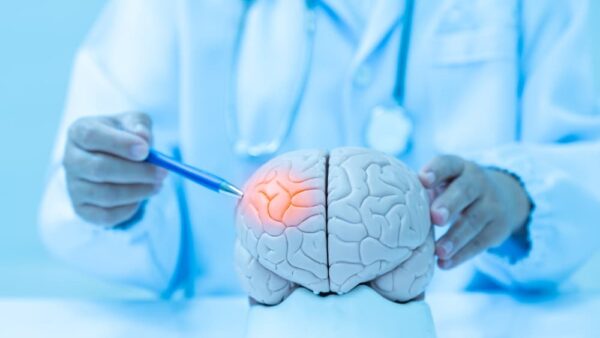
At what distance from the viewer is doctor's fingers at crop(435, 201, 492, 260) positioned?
0.68 metres

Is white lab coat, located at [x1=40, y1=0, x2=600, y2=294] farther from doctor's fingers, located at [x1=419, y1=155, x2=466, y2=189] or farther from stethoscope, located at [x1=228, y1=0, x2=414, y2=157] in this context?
doctor's fingers, located at [x1=419, y1=155, x2=466, y2=189]

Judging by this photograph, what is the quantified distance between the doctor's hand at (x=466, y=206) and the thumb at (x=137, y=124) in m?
0.29

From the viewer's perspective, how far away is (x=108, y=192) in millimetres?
786

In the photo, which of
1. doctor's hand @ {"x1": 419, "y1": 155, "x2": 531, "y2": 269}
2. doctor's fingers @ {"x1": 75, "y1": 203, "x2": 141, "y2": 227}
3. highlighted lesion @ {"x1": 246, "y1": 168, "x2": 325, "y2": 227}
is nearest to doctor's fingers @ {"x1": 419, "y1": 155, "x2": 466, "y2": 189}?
doctor's hand @ {"x1": 419, "y1": 155, "x2": 531, "y2": 269}

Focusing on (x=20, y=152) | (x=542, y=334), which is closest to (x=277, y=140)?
(x=542, y=334)

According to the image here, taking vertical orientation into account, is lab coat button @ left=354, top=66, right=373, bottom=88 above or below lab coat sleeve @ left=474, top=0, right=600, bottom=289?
above

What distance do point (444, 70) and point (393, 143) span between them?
0.42 feet

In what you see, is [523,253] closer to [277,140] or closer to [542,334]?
[542,334]

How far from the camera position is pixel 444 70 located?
0.94 meters

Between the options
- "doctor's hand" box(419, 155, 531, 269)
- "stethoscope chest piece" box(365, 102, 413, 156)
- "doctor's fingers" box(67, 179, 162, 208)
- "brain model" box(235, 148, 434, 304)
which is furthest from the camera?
"stethoscope chest piece" box(365, 102, 413, 156)

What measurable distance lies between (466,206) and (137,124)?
0.35m

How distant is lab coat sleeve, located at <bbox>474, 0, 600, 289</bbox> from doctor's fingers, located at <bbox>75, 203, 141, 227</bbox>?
1.31 feet

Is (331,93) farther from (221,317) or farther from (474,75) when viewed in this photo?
(221,317)

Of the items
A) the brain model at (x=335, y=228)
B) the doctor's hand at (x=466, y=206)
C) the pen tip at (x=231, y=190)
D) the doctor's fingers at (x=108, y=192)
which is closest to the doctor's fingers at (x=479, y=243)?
the doctor's hand at (x=466, y=206)
